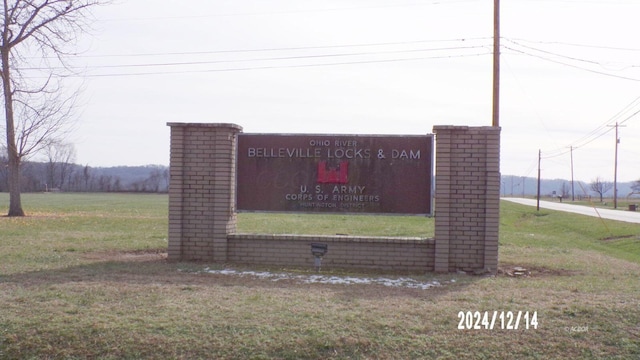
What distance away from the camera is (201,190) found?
11906mm

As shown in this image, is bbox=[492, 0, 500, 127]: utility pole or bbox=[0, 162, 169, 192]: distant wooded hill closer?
bbox=[492, 0, 500, 127]: utility pole

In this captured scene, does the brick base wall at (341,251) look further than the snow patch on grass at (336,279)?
Yes

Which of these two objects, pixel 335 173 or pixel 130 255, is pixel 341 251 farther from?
pixel 130 255

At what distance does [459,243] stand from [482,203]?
766 mm

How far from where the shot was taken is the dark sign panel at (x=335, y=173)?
1167cm

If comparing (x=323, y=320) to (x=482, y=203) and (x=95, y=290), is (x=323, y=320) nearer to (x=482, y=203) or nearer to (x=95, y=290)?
(x=95, y=290)

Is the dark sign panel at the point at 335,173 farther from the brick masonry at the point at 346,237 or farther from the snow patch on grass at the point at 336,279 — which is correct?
the snow patch on grass at the point at 336,279

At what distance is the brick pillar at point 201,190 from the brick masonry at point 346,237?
0.06ft

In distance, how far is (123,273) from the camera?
10.2m

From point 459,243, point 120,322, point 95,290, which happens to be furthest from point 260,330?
point 459,243

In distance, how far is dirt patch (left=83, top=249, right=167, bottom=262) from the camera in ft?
40.5
